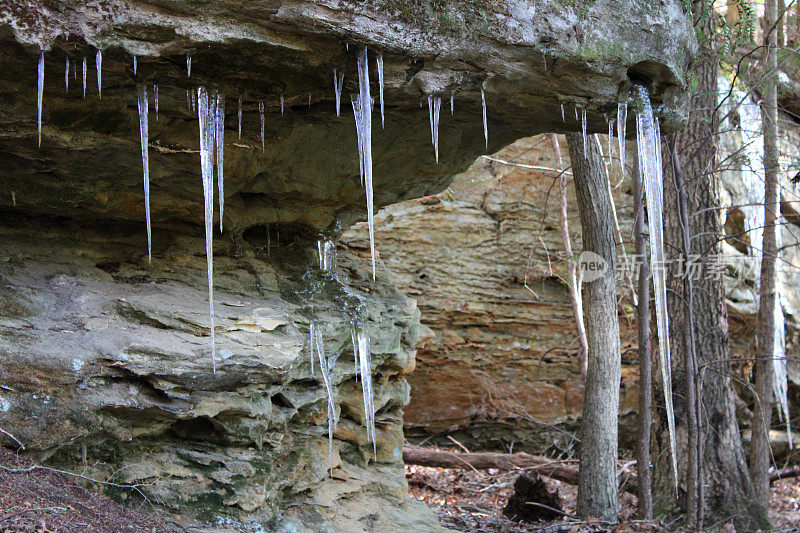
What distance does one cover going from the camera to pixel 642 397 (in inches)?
263

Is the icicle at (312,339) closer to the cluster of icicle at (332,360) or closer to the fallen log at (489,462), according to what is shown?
the cluster of icicle at (332,360)

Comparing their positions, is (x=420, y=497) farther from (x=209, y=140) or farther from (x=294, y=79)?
(x=294, y=79)

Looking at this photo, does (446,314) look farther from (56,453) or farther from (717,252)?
(56,453)

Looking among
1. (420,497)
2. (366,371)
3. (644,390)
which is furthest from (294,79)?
(420,497)

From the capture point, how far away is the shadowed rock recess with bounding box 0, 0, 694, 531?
3953 millimetres

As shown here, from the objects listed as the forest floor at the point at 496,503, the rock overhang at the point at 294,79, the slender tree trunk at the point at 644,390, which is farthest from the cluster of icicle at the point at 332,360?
the slender tree trunk at the point at 644,390

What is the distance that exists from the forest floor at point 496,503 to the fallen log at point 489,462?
0.41 ft

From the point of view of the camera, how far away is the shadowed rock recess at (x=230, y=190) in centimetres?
395

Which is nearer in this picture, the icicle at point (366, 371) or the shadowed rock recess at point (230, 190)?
the shadowed rock recess at point (230, 190)

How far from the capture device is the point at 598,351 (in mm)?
6746

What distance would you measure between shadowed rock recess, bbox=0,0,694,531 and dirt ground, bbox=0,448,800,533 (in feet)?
0.70

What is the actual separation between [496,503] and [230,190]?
486cm

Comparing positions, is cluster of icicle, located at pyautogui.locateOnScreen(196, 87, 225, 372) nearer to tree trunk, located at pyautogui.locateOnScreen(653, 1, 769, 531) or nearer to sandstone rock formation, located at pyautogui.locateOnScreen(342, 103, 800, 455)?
tree trunk, located at pyautogui.locateOnScreen(653, 1, 769, 531)

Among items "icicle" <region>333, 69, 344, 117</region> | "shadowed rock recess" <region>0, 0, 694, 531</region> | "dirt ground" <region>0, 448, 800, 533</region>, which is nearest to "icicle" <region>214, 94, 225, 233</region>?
"shadowed rock recess" <region>0, 0, 694, 531</region>
